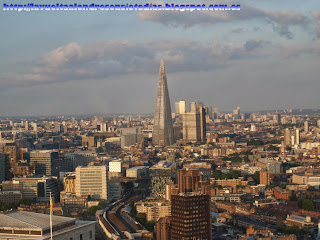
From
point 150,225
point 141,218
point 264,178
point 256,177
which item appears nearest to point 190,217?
point 150,225

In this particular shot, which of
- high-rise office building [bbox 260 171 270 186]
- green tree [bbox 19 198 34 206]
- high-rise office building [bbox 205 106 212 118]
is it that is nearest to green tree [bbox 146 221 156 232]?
green tree [bbox 19 198 34 206]

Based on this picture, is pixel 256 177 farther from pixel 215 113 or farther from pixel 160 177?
pixel 215 113

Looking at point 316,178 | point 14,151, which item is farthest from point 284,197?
point 14,151

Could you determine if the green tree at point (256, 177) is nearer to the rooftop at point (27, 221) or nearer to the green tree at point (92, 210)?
the green tree at point (92, 210)

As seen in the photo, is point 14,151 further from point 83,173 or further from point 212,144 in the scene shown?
point 212,144

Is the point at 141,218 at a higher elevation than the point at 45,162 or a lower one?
lower

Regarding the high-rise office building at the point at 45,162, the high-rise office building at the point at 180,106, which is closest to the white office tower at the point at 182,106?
the high-rise office building at the point at 180,106

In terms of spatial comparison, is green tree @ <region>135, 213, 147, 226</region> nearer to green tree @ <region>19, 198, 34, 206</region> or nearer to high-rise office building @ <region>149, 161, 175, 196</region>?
green tree @ <region>19, 198, 34, 206</region>
